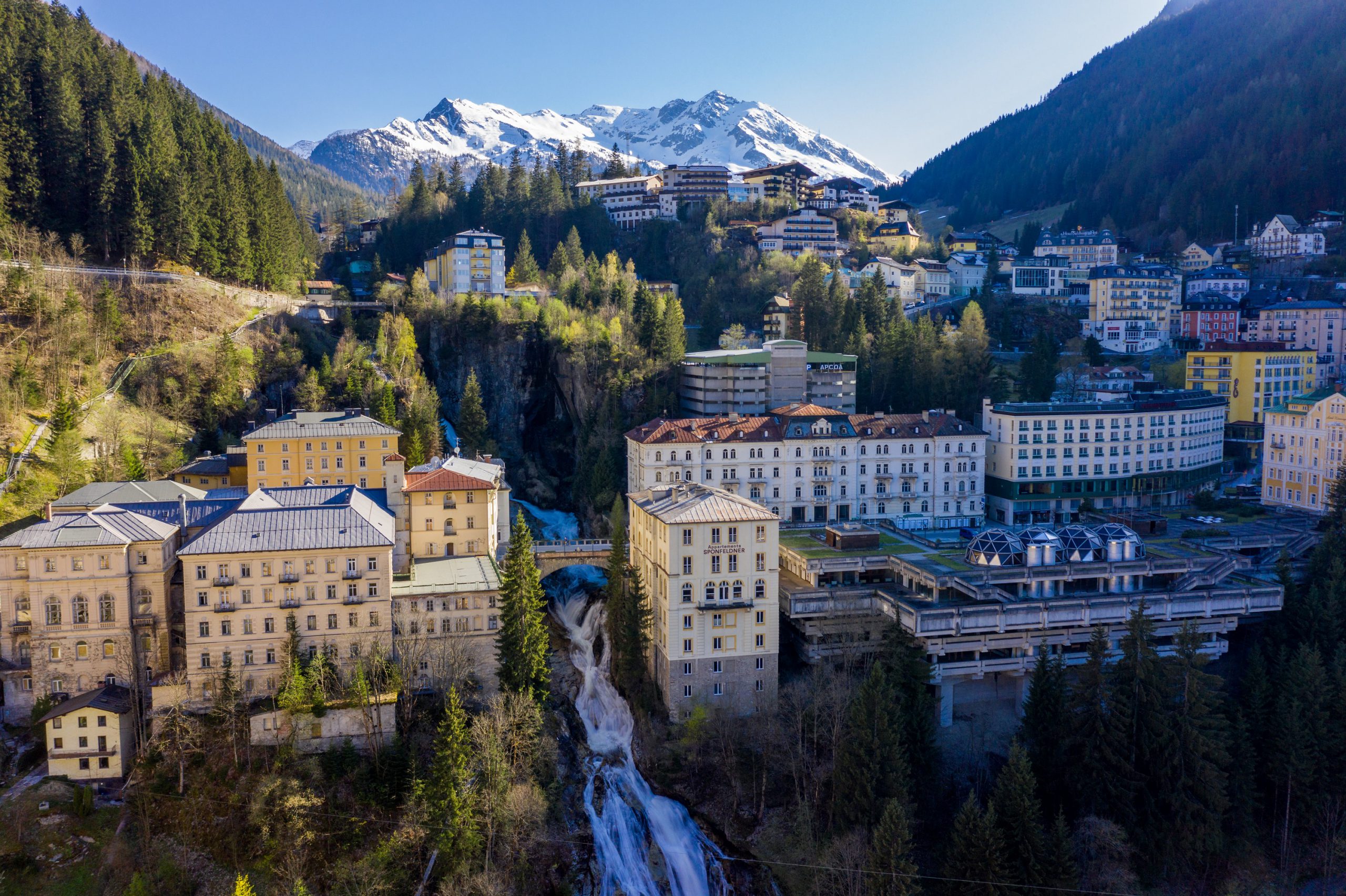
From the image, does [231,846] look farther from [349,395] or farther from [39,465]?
[349,395]

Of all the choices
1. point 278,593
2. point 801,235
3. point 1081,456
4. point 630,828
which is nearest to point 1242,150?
point 801,235

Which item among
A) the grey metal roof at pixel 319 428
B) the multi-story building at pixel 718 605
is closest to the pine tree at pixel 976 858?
the multi-story building at pixel 718 605

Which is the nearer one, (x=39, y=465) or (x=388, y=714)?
(x=388, y=714)

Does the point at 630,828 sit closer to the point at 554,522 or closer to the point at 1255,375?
the point at 554,522

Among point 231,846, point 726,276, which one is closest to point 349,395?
point 231,846

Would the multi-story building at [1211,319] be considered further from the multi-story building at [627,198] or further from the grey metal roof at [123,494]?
the grey metal roof at [123,494]
